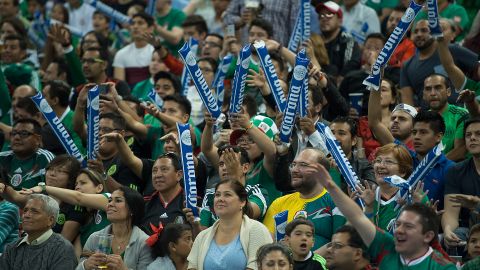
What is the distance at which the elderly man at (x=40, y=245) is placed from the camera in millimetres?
10273

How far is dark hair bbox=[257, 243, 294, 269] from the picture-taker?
898 cm

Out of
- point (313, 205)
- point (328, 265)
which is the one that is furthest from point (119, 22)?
point (328, 265)

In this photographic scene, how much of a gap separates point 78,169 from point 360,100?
3033 millimetres

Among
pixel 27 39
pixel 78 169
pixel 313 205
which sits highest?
pixel 313 205

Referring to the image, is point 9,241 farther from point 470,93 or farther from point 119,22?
point 119,22

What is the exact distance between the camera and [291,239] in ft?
30.7

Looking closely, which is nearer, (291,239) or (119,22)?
(291,239)

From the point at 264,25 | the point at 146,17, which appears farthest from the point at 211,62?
the point at 146,17

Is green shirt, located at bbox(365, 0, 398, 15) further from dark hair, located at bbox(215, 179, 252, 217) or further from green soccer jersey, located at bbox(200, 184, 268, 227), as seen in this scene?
dark hair, located at bbox(215, 179, 252, 217)

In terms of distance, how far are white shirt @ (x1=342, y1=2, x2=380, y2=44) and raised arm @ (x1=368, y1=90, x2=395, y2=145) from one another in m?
3.92

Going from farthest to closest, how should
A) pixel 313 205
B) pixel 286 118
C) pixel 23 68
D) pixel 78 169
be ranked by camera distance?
pixel 23 68, pixel 78 169, pixel 286 118, pixel 313 205

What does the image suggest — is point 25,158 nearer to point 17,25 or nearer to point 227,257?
point 227,257

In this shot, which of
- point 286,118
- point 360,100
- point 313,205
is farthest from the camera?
point 360,100

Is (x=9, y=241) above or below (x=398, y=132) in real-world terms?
below
